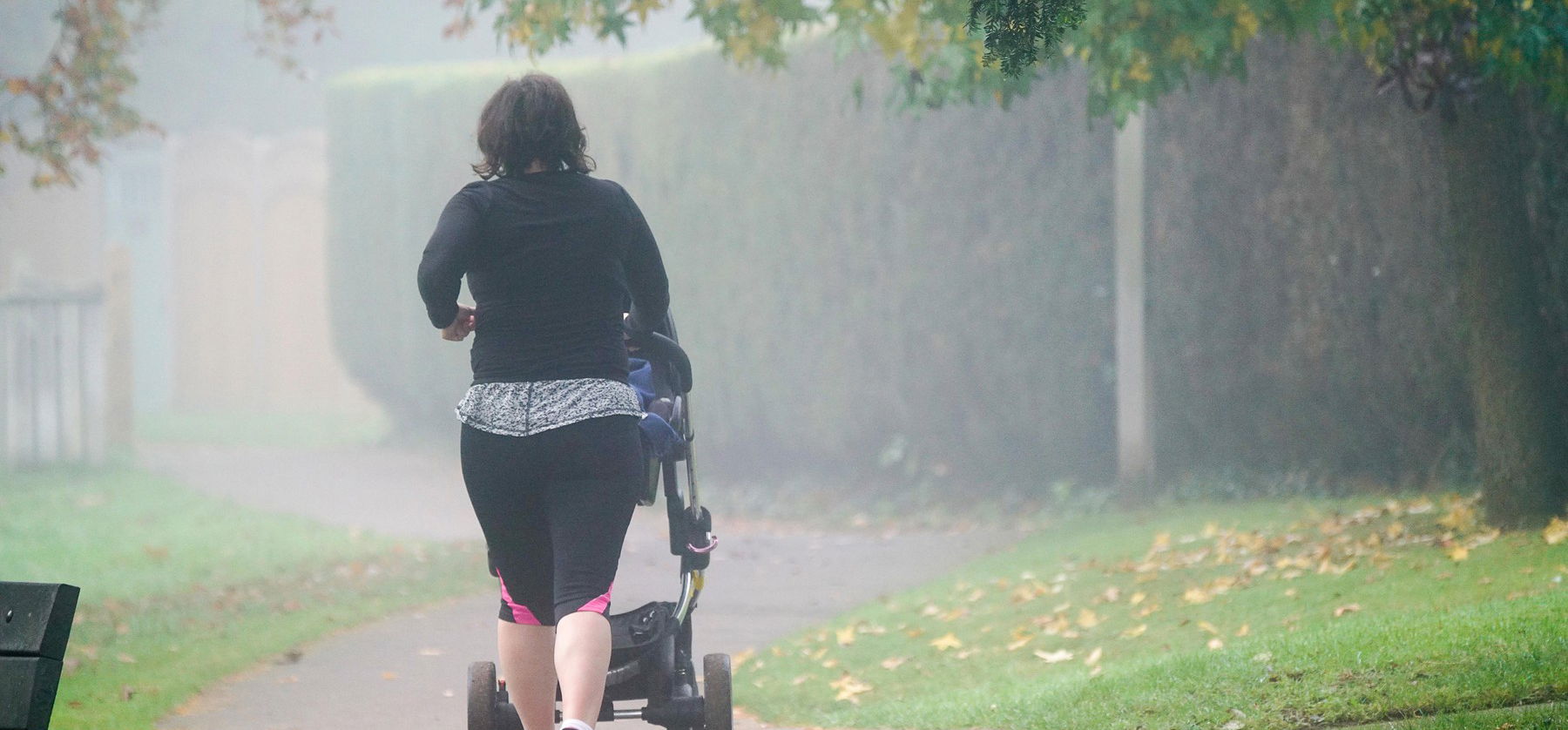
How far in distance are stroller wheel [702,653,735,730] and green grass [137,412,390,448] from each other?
16590mm

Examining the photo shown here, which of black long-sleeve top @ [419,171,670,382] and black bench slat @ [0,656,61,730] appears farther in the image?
black long-sleeve top @ [419,171,670,382]

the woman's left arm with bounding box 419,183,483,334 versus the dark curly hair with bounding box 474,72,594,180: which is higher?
the dark curly hair with bounding box 474,72,594,180

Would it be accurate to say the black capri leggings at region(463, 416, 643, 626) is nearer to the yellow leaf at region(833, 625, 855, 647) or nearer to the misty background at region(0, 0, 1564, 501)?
the yellow leaf at region(833, 625, 855, 647)

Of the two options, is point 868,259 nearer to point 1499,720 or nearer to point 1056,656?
point 1056,656

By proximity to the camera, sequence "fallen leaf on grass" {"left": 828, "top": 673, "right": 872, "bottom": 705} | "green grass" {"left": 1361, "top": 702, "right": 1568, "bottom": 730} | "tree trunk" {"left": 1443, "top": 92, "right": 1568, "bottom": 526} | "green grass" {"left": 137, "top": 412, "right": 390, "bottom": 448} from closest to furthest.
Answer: "green grass" {"left": 1361, "top": 702, "right": 1568, "bottom": 730}
"fallen leaf on grass" {"left": 828, "top": 673, "right": 872, "bottom": 705}
"tree trunk" {"left": 1443, "top": 92, "right": 1568, "bottom": 526}
"green grass" {"left": 137, "top": 412, "right": 390, "bottom": 448}

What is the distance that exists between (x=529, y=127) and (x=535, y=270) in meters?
0.32

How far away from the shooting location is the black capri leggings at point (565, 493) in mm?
3613

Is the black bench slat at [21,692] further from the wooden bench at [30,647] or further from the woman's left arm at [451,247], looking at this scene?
the woman's left arm at [451,247]

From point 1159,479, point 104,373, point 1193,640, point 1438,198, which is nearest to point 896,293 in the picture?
point 1159,479

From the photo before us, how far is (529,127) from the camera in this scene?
143 inches

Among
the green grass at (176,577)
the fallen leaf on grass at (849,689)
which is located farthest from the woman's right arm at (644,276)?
the green grass at (176,577)

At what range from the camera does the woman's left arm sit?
3553 mm

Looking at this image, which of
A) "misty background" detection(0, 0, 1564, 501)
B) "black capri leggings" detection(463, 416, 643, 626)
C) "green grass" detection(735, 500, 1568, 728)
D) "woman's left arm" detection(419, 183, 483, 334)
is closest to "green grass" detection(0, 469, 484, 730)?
"green grass" detection(735, 500, 1568, 728)

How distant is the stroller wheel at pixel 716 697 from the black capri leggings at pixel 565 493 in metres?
0.63
